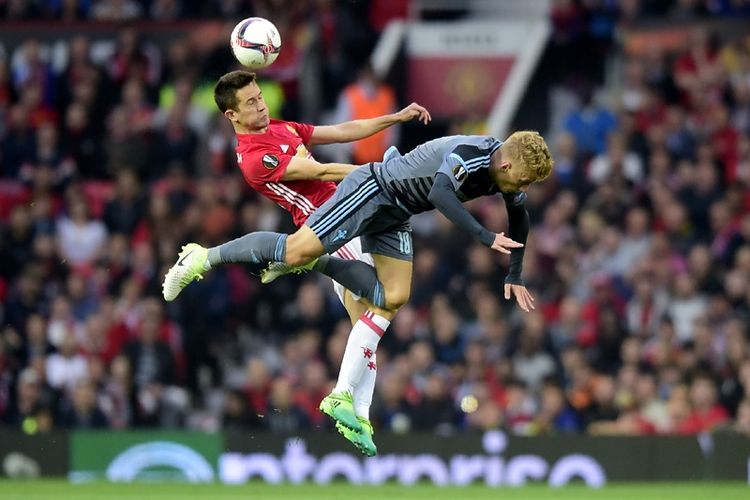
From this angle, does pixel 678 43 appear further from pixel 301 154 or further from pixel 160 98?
pixel 301 154

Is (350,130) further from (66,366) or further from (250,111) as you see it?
(66,366)

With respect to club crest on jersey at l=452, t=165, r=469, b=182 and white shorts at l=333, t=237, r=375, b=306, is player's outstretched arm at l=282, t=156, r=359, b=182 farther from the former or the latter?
club crest on jersey at l=452, t=165, r=469, b=182

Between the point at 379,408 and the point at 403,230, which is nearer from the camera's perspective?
the point at 403,230

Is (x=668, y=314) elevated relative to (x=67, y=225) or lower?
lower

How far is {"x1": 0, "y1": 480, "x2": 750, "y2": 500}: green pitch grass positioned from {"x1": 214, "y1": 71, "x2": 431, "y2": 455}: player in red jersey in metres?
2.38

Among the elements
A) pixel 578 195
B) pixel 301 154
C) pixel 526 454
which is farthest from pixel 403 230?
pixel 578 195

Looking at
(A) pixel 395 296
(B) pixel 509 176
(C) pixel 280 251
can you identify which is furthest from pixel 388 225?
(B) pixel 509 176

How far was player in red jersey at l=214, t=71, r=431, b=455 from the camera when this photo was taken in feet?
37.9

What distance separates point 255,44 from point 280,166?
826 mm

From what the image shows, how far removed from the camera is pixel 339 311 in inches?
681

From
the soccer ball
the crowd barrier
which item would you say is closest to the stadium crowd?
the crowd barrier

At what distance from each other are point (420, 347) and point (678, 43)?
16.1ft

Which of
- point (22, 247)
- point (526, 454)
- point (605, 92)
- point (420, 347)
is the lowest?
point (526, 454)

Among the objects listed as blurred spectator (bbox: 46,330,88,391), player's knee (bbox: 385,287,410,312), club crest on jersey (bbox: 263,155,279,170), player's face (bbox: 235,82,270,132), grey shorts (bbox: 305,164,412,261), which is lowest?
player's knee (bbox: 385,287,410,312)
